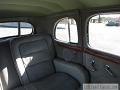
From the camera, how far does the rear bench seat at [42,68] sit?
7.48ft

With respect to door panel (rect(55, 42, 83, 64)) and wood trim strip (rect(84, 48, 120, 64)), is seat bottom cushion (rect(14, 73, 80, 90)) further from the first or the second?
wood trim strip (rect(84, 48, 120, 64))

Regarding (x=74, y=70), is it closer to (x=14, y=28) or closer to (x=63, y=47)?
(x=63, y=47)

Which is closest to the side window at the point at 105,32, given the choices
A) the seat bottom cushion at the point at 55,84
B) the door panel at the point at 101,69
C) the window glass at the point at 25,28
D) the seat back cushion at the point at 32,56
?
the door panel at the point at 101,69

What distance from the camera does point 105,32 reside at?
198cm

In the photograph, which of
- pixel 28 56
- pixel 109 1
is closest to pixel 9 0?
pixel 28 56

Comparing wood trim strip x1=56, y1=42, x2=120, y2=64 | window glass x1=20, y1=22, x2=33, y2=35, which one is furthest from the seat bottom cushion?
window glass x1=20, y1=22, x2=33, y2=35

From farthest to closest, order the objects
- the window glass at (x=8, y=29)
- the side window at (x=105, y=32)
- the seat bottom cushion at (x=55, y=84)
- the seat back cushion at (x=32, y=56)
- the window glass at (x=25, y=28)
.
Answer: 1. the window glass at (x=25, y=28)
2. the window glass at (x=8, y=29)
3. the seat back cushion at (x=32, y=56)
4. the seat bottom cushion at (x=55, y=84)
5. the side window at (x=105, y=32)

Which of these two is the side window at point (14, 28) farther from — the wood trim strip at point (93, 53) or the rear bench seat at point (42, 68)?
the wood trim strip at point (93, 53)

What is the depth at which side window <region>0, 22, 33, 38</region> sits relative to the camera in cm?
276

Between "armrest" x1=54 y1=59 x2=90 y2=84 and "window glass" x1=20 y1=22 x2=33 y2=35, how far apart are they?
0.80m

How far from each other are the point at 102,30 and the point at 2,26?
163 cm

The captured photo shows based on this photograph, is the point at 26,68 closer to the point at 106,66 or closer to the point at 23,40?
the point at 23,40

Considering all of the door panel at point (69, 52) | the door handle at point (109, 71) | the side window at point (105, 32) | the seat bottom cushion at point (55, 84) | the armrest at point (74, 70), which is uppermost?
the side window at point (105, 32)

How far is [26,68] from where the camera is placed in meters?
2.37
